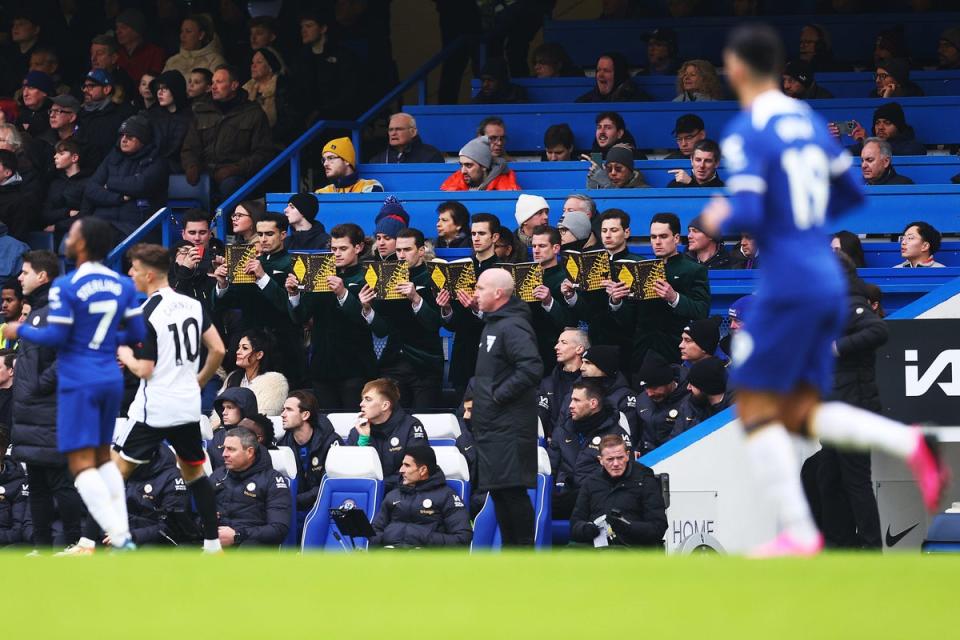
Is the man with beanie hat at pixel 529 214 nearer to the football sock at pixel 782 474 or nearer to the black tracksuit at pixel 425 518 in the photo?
the black tracksuit at pixel 425 518

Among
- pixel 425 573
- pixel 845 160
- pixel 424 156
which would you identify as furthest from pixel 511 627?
pixel 424 156

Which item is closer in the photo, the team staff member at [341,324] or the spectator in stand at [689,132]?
the team staff member at [341,324]

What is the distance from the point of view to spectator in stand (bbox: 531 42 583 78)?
1697 cm

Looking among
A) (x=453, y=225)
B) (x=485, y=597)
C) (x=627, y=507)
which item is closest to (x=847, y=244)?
(x=627, y=507)

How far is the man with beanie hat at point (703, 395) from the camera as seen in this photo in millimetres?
11578

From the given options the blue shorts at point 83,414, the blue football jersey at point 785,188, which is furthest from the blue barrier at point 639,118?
the blue football jersey at point 785,188

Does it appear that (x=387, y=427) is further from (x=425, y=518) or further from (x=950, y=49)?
(x=950, y=49)

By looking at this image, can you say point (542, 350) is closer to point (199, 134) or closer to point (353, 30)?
point (199, 134)

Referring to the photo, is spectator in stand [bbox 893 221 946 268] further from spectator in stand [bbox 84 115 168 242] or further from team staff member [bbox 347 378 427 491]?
spectator in stand [bbox 84 115 168 242]

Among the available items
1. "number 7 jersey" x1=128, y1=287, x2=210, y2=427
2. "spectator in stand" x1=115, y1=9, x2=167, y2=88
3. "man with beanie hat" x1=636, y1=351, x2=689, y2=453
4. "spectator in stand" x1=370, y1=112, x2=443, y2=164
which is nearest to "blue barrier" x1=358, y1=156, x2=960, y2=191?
"spectator in stand" x1=370, y1=112, x2=443, y2=164

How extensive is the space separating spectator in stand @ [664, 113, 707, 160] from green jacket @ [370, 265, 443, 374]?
3.36m

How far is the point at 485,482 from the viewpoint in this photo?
9953mm

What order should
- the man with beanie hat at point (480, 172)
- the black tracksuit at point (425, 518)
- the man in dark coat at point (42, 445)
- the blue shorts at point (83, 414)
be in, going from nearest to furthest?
the blue shorts at point (83, 414), the black tracksuit at point (425, 518), the man in dark coat at point (42, 445), the man with beanie hat at point (480, 172)

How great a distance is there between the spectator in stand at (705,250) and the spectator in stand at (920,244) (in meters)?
1.41
